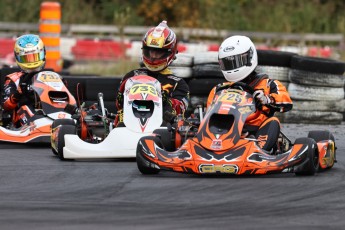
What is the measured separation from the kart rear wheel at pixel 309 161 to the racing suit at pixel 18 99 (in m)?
3.87

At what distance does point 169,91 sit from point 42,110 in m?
1.53

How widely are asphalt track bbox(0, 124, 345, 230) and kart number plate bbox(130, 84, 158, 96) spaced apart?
667mm

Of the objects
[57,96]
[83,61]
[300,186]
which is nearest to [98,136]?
[57,96]

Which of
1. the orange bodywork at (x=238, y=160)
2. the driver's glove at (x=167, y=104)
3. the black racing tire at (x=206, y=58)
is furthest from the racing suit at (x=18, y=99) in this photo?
the orange bodywork at (x=238, y=160)

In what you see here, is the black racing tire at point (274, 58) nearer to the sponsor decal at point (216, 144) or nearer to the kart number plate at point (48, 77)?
the kart number plate at point (48, 77)

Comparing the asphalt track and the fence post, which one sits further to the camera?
the fence post

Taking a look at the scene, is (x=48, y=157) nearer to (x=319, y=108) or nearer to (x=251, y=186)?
(x=251, y=186)

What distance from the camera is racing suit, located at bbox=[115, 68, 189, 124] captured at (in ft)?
34.3

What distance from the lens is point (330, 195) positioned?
25.5 feet

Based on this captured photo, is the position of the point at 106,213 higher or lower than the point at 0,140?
higher

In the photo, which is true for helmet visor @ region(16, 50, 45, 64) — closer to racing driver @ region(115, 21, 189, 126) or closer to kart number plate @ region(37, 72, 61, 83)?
kart number plate @ region(37, 72, 61, 83)

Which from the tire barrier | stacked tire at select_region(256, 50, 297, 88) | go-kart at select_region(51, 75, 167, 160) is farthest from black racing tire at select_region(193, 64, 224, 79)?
go-kart at select_region(51, 75, 167, 160)

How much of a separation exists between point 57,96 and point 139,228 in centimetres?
539

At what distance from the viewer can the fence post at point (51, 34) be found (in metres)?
19.2
